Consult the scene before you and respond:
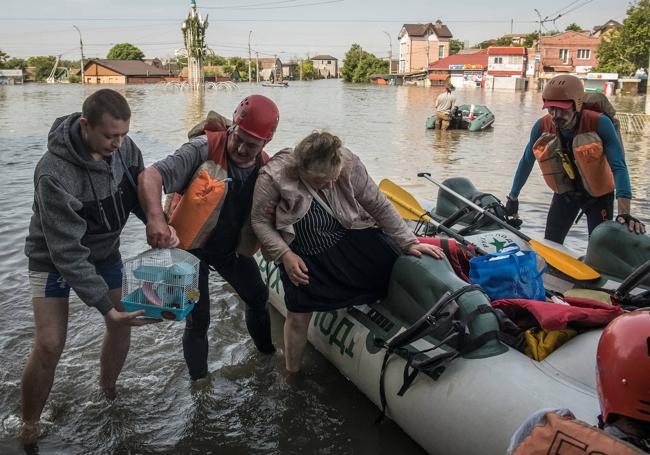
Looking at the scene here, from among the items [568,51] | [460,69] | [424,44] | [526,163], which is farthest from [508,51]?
[526,163]

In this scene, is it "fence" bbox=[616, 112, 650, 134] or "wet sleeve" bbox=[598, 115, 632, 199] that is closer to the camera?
"wet sleeve" bbox=[598, 115, 632, 199]

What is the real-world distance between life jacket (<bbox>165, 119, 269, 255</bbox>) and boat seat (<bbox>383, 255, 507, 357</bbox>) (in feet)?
3.82

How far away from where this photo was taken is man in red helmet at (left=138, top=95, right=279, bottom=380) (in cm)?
326

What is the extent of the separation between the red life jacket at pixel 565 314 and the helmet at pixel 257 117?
1664 mm

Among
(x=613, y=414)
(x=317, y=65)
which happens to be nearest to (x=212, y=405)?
(x=613, y=414)

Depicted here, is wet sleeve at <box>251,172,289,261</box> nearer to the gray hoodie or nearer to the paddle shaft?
the gray hoodie

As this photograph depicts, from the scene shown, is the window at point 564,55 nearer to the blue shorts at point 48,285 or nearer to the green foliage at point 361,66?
the green foliage at point 361,66

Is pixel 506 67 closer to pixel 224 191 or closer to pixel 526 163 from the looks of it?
pixel 526 163

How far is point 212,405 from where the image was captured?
4.03 m

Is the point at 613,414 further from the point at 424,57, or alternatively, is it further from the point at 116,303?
the point at 424,57

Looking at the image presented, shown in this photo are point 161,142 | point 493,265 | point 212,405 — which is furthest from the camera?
point 161,142

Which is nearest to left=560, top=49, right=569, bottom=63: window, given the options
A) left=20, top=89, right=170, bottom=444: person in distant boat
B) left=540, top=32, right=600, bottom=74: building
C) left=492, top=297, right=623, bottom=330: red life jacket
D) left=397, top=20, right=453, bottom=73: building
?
left=540, top=32, right=600, bottom=74: building

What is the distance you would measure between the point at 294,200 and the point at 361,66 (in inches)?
4501

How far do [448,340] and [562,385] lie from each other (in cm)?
60
